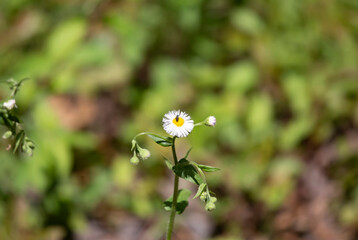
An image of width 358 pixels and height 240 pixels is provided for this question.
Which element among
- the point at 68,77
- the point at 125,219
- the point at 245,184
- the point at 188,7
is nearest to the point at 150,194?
the point at 125,219

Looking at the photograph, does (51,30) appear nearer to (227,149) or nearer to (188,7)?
(188,7)

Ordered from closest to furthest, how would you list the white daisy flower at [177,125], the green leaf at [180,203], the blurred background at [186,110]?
the white daisy flower at [177,125], the green leaf at [180,203], the blurred background at [186,110]

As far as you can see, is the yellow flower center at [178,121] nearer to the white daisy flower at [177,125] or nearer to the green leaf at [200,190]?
the white daisy flower at [177,125]

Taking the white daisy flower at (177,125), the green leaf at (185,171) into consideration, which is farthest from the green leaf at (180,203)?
the white daisy flower at (177,125)

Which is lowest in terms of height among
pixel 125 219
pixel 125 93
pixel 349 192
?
pixel 125 219

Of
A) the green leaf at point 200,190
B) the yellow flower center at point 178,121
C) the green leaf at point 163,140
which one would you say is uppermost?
the yellow flower center at point 178,121

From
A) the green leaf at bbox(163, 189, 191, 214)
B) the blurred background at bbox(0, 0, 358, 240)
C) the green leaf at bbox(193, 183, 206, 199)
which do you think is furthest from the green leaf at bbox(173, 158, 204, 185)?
the blurred background at bbox(0, 0, 358, 240)

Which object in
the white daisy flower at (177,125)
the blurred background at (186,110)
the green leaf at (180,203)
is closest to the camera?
the white daisy flower at (177,125)
